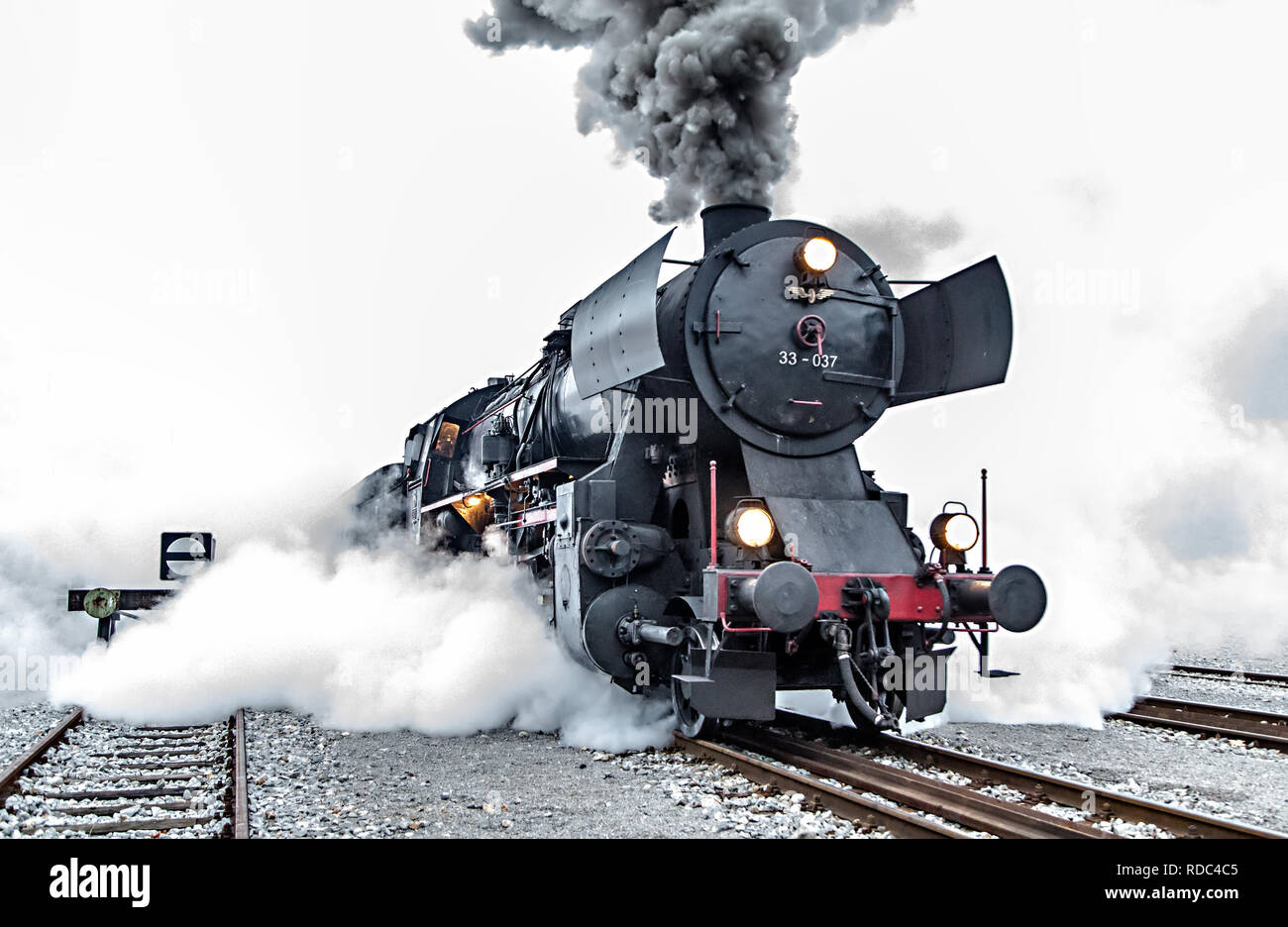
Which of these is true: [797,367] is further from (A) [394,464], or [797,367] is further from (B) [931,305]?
(A) [394,464]

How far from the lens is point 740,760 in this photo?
5359mm

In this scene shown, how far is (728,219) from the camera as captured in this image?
264 inches

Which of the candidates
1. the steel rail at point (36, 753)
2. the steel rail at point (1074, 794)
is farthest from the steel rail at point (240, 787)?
the steel rail at point (1074, 794)

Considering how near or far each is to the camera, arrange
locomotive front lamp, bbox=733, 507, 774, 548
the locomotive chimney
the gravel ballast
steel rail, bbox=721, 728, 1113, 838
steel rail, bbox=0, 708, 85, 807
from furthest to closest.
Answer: the locomotive chimney < locomotive front lamp, bbox=733, 507, 774, 548 < steel rail, bbox=0, 708, 85, 807 < the gravel ballast < steel rail, bbox=721, 728, 1113, 838

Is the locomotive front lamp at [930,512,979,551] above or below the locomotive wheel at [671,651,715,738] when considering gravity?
above

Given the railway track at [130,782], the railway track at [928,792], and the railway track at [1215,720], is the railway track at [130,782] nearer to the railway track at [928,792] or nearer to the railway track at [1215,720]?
the railway track at [928,792]

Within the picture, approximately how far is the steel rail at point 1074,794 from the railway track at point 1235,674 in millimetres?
5697

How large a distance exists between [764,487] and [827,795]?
6.14 feet

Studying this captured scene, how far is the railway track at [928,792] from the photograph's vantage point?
402 cm

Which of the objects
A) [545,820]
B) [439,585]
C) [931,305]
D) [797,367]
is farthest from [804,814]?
[439,585]

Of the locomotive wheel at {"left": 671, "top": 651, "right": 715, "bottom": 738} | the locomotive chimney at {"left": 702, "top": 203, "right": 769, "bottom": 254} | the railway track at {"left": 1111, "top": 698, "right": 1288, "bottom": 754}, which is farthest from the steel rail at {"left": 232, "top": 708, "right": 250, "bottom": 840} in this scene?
the railway track at {"left": 1111, "top": 698, "right": 1288, "bottom": 754}

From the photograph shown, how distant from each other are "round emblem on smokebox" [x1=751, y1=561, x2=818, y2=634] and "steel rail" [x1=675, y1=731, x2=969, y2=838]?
2.33ft

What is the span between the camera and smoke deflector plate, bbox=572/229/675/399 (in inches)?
217

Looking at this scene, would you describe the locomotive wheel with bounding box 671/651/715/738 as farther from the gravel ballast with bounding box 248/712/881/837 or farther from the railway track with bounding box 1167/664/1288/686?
the railway track with bounding box 1167/664/1288/686
